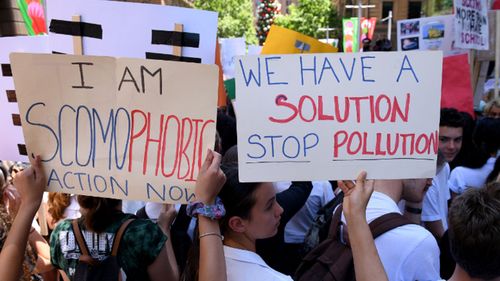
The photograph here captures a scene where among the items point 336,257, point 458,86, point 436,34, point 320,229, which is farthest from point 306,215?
point 436,34

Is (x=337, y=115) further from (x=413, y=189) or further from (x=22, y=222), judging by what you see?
(x=22, y=222)

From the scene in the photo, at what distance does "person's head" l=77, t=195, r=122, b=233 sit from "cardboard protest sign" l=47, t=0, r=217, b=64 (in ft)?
2.35

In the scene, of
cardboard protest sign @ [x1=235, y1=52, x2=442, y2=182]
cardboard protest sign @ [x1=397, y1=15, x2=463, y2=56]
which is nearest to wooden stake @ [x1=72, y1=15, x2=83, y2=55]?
cardboard protest sign @ [x1=235, y1=52, x2=442, y2=182]

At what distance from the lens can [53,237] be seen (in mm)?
2123

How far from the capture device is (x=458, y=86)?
14.6 ft

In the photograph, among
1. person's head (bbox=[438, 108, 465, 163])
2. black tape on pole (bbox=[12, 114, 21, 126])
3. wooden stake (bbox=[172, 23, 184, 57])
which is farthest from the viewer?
person's head (bbox=[438, 108, 465, 163])

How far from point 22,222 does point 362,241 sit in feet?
3.88

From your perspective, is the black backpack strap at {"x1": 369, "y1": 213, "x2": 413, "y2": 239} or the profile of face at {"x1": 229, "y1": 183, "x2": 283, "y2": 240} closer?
the profile of face at {"x1": 229, "y1": 183, "x2": 283, "y2": 240}

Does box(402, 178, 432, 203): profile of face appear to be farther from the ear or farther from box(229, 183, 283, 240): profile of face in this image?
the ear

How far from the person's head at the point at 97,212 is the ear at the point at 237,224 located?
2.05 feet

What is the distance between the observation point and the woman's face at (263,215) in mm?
1792

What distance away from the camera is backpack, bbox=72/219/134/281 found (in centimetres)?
195

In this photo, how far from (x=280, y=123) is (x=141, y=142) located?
20.9 inches

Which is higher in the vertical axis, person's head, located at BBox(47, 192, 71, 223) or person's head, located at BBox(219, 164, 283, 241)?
person's head, located at BBox(219, 164, 283, 241)
